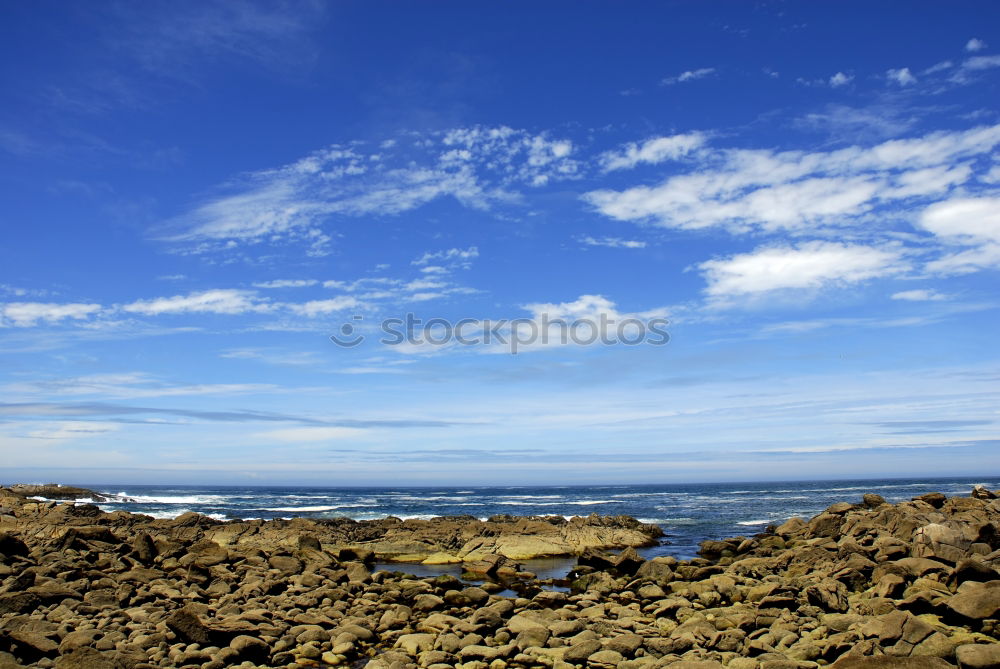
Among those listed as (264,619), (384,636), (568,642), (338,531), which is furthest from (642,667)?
(338,531)

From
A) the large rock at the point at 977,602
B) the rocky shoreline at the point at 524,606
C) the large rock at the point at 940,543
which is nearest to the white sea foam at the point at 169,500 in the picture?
the rocky shoreline at the point at 524,606

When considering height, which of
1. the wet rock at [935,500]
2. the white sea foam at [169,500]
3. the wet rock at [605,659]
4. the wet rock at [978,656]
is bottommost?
the white sea foam at [169,500]

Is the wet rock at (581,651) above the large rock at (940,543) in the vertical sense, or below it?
below

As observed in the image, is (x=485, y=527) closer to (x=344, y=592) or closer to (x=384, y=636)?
(x=344, y=592)

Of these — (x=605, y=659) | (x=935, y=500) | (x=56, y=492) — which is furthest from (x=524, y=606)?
(x=56, y=492)

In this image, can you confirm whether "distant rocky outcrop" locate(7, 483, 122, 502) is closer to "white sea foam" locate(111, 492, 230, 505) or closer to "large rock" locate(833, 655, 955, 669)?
"white sea foam" locate(111, 492, 230, 505)

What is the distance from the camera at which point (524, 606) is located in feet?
56.2

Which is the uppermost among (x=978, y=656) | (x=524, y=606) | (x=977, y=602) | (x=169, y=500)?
(x=977, y=602)

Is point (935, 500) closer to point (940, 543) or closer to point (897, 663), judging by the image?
point (940, 543)

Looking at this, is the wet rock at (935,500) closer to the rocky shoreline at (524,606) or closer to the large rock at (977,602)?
the rocky shoreline at (524,606)

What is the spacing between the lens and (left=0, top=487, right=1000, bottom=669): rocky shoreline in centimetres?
1245

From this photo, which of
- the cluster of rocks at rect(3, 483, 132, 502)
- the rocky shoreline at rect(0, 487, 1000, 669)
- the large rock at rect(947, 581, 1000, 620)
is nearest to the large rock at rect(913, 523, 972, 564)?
the rocky shoreline at rect(0, 487, 1000, 669)

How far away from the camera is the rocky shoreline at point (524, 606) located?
40.8ft

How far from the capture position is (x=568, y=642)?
13523 millimetres
